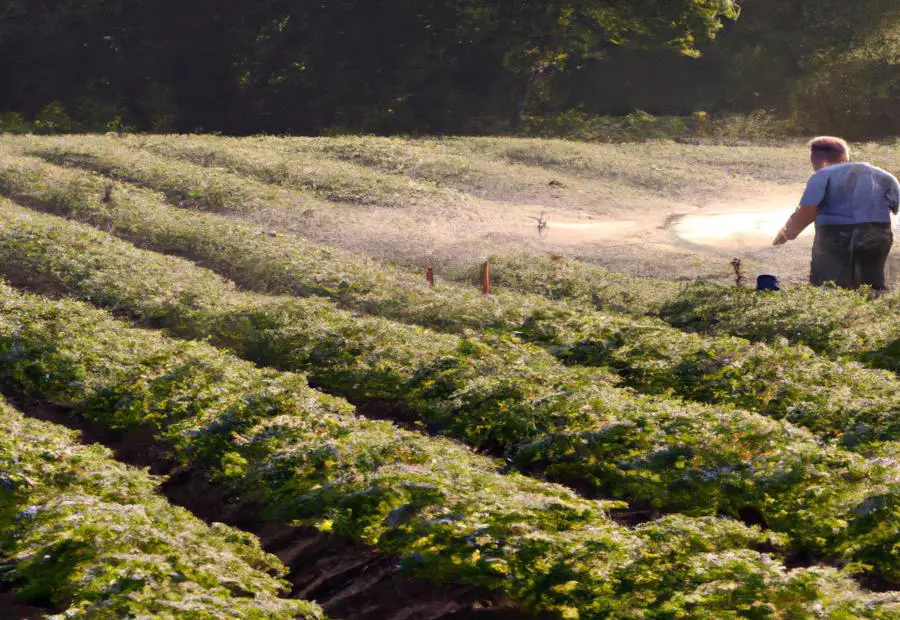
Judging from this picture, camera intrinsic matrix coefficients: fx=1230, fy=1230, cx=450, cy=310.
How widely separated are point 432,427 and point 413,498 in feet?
9.33

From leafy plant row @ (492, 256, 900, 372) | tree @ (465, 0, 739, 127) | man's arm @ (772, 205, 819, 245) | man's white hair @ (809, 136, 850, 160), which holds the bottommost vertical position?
leafy plant row @ (492, 256, 900, 372)

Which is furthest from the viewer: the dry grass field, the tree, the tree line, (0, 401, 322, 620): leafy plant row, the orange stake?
the tree line

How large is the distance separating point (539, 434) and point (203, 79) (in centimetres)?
3260

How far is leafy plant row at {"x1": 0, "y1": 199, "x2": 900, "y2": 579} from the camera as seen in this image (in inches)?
322

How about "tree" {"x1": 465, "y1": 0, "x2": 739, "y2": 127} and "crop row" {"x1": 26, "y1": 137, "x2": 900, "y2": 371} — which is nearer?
"crop row" {"x1": 26, "y1": 137, "x2": 900, "y2": 371}

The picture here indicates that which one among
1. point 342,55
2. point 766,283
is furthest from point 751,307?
point 342,55

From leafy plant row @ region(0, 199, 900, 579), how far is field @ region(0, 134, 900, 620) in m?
0.03

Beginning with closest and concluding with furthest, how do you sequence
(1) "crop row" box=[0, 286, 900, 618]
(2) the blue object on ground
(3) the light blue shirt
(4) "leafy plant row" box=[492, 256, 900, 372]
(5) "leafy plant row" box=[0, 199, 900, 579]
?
(1) "crop row" box=[0, 286, 900, 618]
(5) "leafy plant row" box=[0, 199, 900, 579]
(4) "leafy plant row" box=[492, 256, 900, 372]
(3) the light blue shirt
(2) the blue object on ground

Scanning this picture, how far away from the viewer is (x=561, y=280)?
17422 millimetres

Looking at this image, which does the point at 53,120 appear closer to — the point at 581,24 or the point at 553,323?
the point at 581,24

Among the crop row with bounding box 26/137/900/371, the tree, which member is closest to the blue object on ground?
the crop row with bounding box 26/137/900/371

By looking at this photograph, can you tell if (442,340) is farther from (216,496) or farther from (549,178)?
(549,178)

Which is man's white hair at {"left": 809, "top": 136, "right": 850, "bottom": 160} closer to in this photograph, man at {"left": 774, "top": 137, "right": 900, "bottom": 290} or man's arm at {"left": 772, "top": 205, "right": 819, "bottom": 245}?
man at {"left": 774, "top": 137, "right": 900, "bottom": 290}

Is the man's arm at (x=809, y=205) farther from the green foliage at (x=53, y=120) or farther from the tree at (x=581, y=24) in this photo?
the green foliage at (x=53, y=120)
